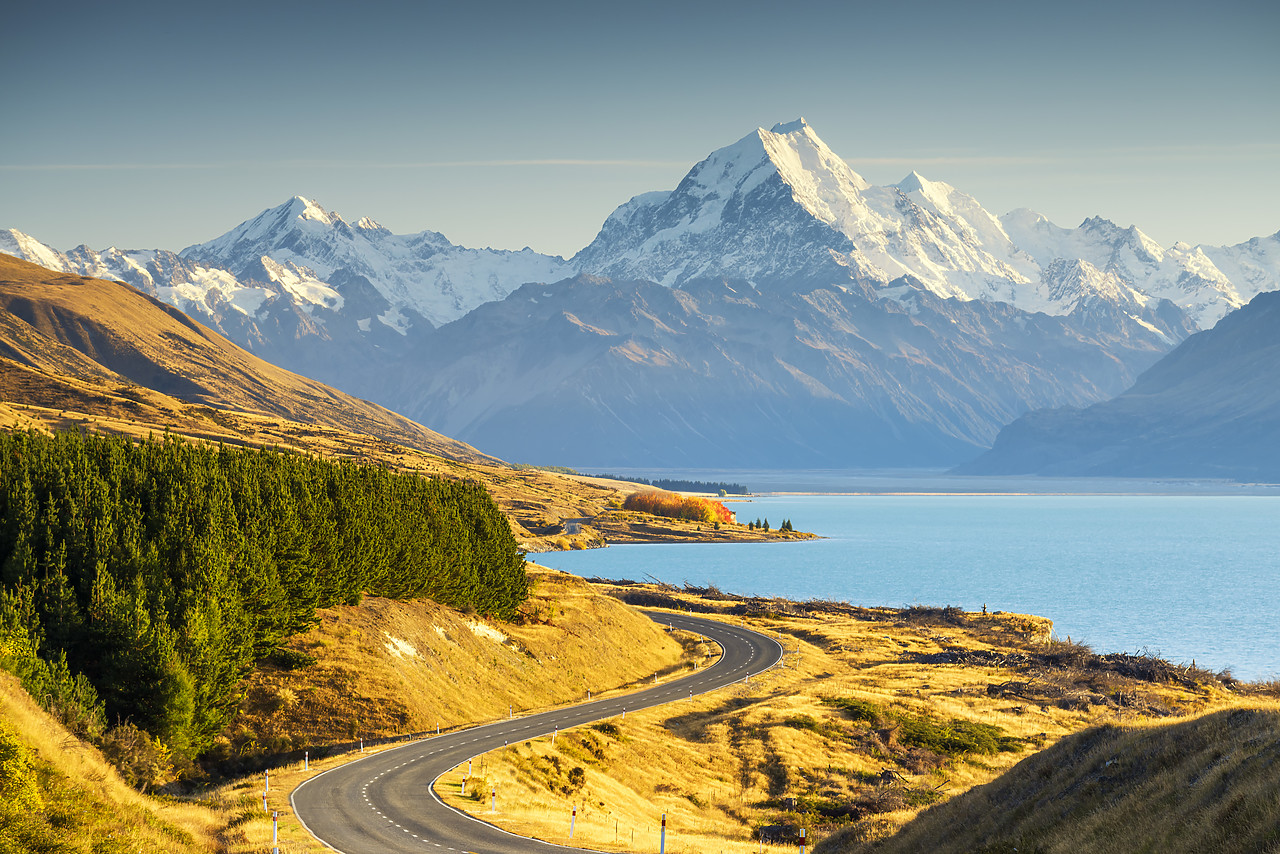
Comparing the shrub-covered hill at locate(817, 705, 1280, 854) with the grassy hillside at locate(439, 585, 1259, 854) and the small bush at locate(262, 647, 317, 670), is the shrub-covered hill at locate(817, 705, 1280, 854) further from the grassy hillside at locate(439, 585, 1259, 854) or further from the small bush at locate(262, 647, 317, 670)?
the small bush at locate(262, 647, 317, 670)

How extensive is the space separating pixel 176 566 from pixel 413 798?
21085mm

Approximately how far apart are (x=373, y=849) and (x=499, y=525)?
66907mm

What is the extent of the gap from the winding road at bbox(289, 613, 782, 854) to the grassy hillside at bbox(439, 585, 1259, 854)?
2.03 meters

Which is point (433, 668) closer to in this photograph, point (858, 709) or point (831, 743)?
point (831, 743)

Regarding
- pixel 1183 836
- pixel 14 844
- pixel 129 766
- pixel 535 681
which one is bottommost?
pixel 535 681

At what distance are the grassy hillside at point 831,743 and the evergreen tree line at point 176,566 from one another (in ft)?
51.6

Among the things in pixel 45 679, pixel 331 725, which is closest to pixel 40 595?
pixel 45 679

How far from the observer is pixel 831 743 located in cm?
7562

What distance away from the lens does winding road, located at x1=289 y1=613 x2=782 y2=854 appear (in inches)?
1735

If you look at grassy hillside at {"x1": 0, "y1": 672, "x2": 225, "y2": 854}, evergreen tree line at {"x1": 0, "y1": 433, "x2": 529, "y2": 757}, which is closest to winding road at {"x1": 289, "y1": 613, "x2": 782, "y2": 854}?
grassy hillside at {"x1": 0, "y1": 672, "x2": 225, "y2": 854}

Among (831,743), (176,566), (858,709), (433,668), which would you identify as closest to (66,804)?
(176,566)

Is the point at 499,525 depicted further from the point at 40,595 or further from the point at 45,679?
the point at 45,679

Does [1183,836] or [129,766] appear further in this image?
[129,766]

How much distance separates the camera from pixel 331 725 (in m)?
67.8
